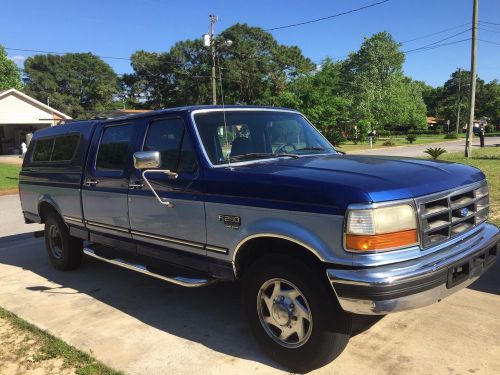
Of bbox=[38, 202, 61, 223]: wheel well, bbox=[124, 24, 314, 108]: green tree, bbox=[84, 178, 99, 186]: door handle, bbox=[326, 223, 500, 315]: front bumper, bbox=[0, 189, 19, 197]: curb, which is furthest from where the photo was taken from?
bbox=[124, 24, 314, 108]: green tree

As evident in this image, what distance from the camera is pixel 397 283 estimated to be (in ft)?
9.66

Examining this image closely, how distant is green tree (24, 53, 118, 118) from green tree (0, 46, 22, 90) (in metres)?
20.8

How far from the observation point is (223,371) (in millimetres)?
3564

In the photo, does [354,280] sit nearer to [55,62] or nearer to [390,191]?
[390,191]

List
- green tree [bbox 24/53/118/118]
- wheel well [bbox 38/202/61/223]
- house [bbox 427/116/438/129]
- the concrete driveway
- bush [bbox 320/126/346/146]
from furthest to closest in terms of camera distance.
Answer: house [bbox 427/116/438/129] < green tree [bbox 24/53/118/118] < bush [bbox 320/126/346/146] < wheel well [bbox 38/202/61/223] < the concrete driveway

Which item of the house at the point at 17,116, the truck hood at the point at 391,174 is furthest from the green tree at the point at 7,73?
the truck hood at the point at 391,174

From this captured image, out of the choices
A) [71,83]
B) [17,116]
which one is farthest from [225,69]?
[71,83]

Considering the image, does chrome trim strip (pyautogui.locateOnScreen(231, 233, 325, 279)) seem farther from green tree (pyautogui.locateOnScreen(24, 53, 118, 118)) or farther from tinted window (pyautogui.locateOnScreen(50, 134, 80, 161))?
green tree (pyautogui.locateOnScreen(24, 53, 118, 118))

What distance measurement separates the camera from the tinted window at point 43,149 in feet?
20.9

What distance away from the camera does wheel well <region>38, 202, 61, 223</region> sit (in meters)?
6.35

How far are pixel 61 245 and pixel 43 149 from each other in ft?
4.49

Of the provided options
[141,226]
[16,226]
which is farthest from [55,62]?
[141,226]

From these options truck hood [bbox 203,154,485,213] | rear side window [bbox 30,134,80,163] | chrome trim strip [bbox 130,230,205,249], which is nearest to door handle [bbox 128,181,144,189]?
chrome trim strip [bbox 130,230,205,249]

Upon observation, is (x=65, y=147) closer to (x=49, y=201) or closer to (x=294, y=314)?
(x=49, y=201)
